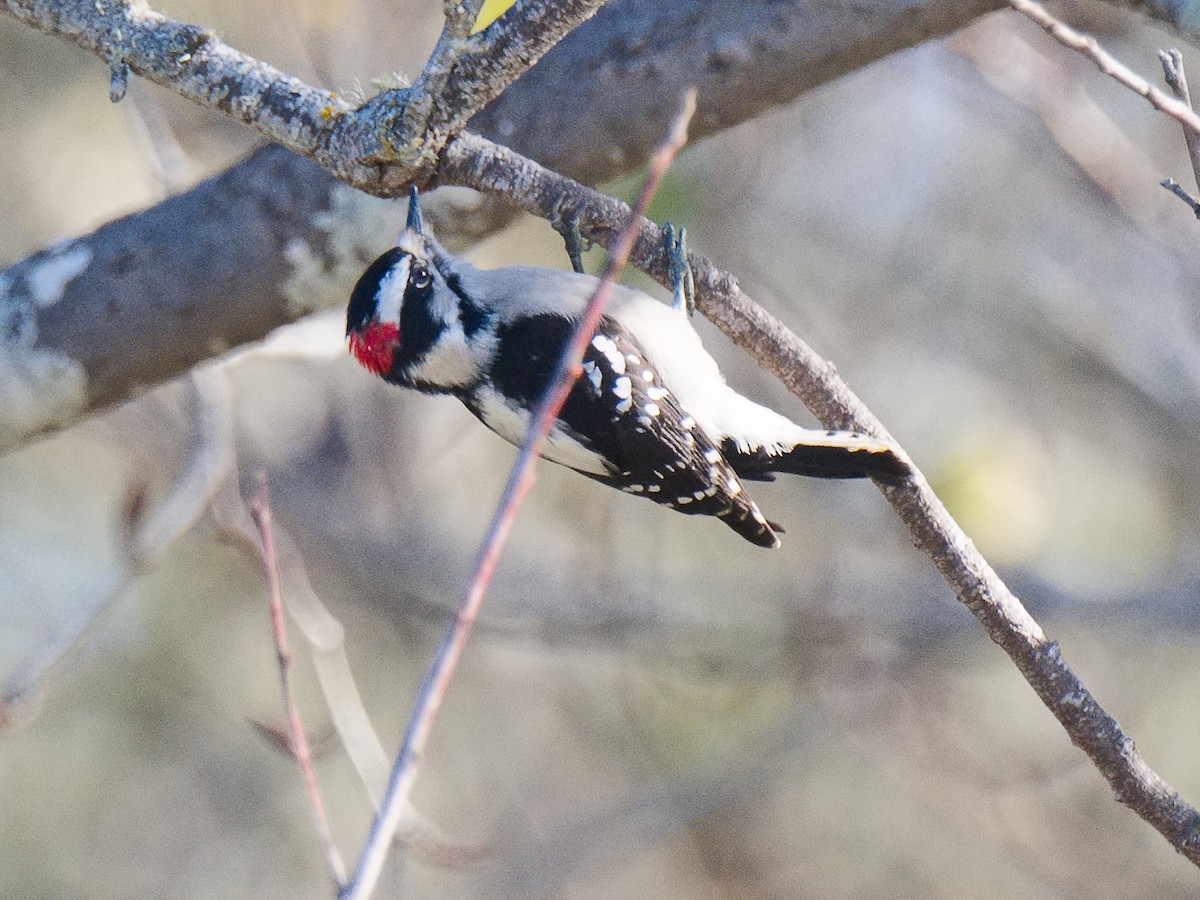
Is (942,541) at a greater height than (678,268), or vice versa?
(678,268)

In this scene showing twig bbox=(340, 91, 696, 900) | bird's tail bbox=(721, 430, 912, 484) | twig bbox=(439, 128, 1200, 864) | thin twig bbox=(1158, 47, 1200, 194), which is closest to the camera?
twig bbox=(340, 91, 696, 900)

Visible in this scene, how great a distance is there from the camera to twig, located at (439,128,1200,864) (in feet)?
7.32

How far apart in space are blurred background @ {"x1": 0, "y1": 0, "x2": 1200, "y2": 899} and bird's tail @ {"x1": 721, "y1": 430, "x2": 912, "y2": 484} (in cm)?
182

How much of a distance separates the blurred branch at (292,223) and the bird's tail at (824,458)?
2.59ft

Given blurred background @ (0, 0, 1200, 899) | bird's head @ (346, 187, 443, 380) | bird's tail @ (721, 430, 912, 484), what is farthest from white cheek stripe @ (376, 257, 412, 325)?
blurred background @ (0, 0, 1200, 899)

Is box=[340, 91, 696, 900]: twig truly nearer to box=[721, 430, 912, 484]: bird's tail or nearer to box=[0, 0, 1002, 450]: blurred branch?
box=[721, 430, 912, 484]: bird's tail

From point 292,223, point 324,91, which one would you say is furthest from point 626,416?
point 292,223

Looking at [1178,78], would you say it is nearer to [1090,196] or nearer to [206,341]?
[206,341]

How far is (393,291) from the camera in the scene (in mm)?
2797

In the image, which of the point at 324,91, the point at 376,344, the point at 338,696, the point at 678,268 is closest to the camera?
the point at 324,91

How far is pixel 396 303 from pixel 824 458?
1005 millimetres

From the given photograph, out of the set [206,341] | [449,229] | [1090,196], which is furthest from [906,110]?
[206,341]

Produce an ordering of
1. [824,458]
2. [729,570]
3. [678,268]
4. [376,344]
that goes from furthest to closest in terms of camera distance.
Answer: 1. [729,570]
2. [376,344]
3. [824,458]
4. [678,268]

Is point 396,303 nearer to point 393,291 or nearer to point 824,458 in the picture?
point 393,291
